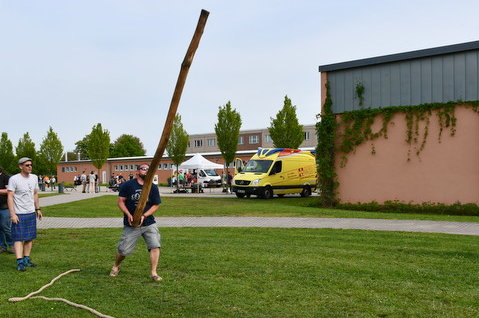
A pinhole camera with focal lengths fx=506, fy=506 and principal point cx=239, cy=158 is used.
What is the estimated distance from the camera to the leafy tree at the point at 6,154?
61.3 meters

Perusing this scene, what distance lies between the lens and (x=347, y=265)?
797 cm

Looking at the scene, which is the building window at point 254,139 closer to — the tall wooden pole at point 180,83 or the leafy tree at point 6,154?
the leafy tree at point 6,154

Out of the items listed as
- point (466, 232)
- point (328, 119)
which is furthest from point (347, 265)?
point (328, 119)

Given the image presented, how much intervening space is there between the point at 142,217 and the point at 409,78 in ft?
50.9

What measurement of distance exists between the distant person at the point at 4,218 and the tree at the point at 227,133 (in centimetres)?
2935

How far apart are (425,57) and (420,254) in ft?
39.9

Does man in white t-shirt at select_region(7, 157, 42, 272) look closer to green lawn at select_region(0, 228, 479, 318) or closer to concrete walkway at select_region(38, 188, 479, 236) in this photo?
green lawn at select_region(0, 228, 479, 318)

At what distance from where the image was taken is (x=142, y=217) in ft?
22.5

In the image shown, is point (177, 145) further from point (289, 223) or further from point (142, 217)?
point (142, 217)

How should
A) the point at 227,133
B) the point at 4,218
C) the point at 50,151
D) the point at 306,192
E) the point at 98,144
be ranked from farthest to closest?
the point at 50,151, the point at 98,144, the point at 227,133, the point at 306,192, the point at 4,218

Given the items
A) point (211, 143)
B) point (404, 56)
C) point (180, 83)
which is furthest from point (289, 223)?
point (211, 143)

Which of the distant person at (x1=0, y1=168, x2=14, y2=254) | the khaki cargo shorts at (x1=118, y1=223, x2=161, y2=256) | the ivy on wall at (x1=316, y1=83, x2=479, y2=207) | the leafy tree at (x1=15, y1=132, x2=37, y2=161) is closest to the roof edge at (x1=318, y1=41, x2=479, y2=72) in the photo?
the ivy on wall at (x1=316, y1=83, x2=479, y2=207)

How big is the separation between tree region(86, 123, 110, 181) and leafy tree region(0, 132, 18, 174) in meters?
21.9

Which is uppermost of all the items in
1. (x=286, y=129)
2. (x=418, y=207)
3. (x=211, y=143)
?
(x=211, y=143)
